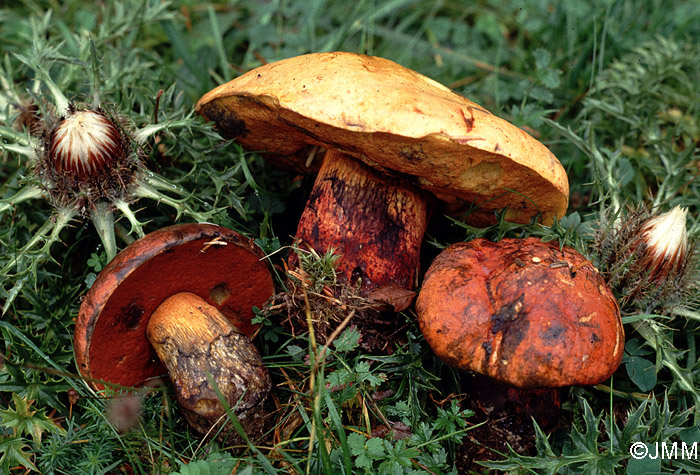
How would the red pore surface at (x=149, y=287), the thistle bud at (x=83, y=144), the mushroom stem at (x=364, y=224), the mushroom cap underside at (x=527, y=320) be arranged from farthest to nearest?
the mushroom stem at (x=364, y=224) → the thistle bud at (x=83, y=144) → the red pore surface at (x=149, y=287) → the mushroom cap underside at (x=527, y=320)

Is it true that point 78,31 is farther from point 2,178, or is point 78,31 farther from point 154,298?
point 154,298

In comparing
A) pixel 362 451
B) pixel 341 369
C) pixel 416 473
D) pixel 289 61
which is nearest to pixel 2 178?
pixel 289 61

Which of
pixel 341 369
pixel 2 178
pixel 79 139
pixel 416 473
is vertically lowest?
pixel 416 473

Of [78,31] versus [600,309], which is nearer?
[600,309]

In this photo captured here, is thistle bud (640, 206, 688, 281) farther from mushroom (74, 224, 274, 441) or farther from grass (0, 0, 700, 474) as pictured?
mushroom (74, 224, 274, 441)

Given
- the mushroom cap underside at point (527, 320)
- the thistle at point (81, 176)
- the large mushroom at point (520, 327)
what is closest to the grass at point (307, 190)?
the thistle at point (81, 176)

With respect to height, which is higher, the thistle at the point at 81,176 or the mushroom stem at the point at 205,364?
the thistle at the point at 81,176

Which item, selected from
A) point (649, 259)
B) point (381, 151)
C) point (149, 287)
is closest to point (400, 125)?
point (381, 151)

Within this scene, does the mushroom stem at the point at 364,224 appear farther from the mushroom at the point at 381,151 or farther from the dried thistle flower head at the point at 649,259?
the dried thistle flower head at the point at 649,259
